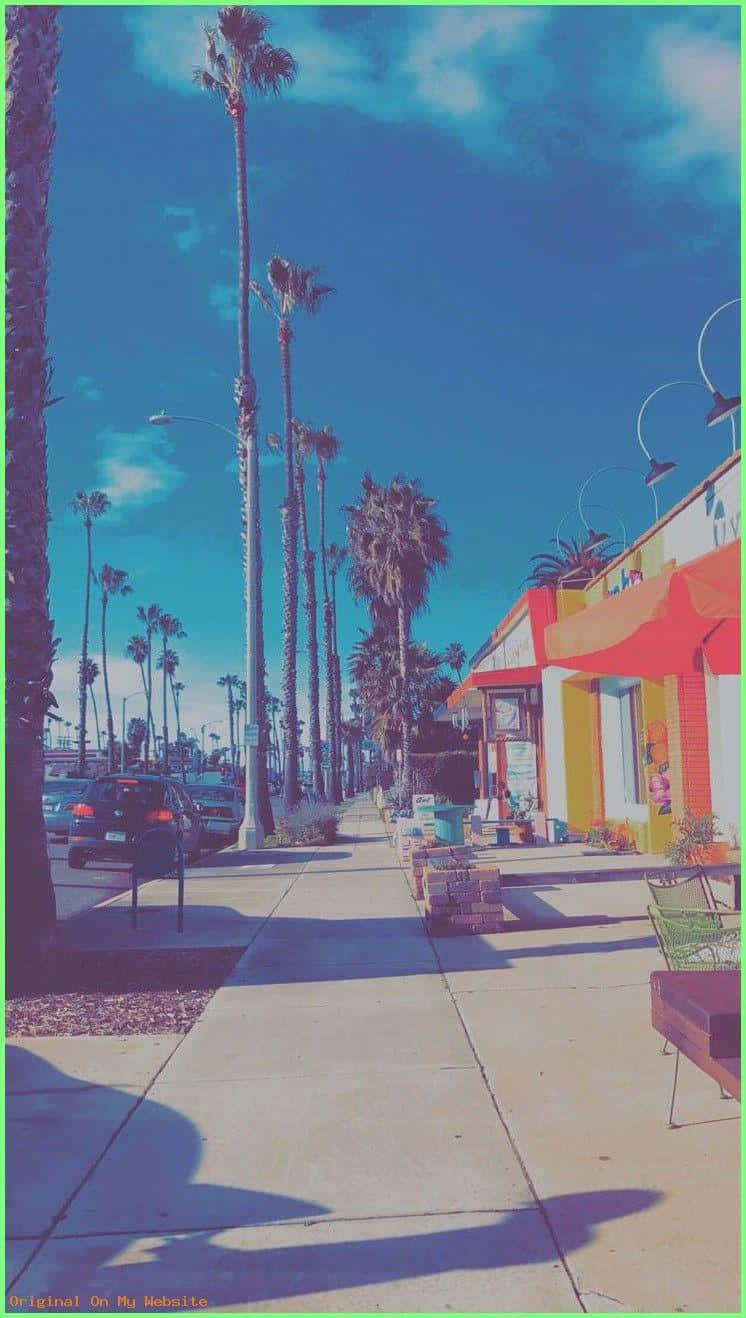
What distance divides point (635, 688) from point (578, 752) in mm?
3828

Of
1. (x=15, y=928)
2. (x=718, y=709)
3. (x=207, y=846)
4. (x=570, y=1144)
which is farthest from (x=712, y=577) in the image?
(x=207, y=846)

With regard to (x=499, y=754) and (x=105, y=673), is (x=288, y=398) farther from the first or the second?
(x=105, y=673)

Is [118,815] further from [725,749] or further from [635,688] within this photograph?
[725,749]

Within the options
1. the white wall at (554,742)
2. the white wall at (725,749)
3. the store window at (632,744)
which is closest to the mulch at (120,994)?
the white wall at (725,749)

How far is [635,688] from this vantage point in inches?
612

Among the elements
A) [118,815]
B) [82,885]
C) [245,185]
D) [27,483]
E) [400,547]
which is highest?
[245,185]

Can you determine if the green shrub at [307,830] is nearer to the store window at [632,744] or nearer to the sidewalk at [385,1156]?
the store window at [632,744]

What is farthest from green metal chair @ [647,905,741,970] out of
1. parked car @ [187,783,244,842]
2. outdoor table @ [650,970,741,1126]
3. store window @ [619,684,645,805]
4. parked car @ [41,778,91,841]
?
parked car @ [41,778,91,841]

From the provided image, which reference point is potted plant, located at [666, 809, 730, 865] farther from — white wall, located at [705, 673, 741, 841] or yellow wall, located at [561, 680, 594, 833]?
yellow wall, located at [561, 680, 594, 833]

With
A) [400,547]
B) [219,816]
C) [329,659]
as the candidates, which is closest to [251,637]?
[219,816]

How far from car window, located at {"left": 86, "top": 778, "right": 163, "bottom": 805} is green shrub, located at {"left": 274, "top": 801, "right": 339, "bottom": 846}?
5.96m

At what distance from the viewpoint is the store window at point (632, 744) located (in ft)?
50.7

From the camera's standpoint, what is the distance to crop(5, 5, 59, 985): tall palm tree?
300 inches

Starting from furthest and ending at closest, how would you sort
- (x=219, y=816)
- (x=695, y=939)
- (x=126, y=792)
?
(x=219, y=816)
(x=126, y=792)
(x=695, y=939)
